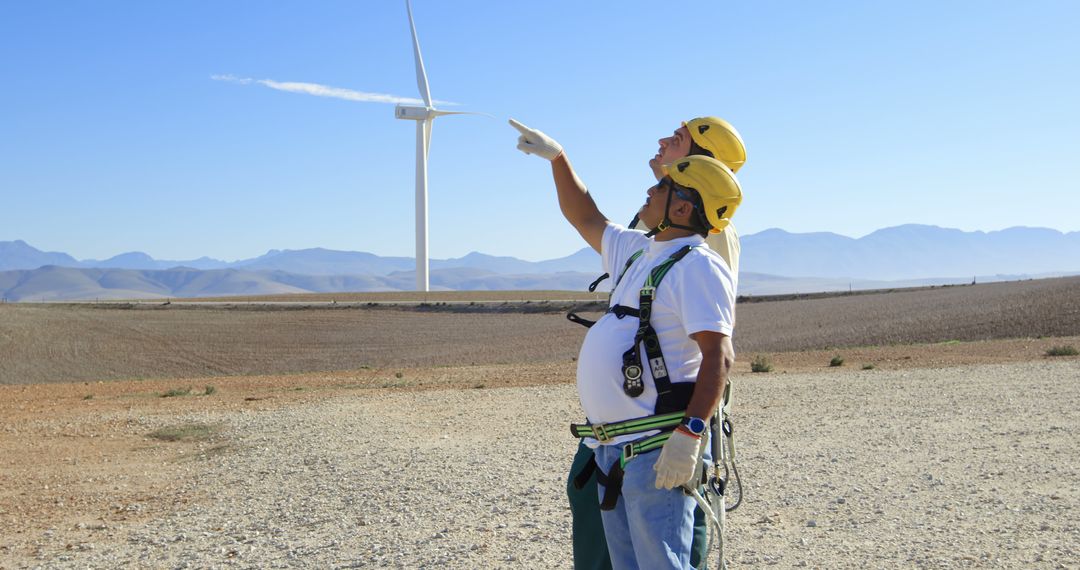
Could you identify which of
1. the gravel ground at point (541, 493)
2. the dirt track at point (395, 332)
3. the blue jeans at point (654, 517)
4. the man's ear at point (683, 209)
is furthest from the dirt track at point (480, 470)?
the dirt track at point (395, 332)

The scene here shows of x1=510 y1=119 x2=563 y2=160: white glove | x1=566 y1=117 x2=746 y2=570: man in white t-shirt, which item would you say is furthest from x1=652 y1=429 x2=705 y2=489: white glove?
x1=510 y1=119 x2=563 y2=160: white glove

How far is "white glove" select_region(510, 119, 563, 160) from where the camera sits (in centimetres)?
442

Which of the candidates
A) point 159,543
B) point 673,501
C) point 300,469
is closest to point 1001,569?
point 673,501

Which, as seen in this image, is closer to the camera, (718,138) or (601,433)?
(601,433)

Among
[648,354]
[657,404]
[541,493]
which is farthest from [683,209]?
[541,493]

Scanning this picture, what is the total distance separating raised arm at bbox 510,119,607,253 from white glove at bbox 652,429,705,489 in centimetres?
Answer: 136

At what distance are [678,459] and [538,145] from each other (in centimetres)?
185

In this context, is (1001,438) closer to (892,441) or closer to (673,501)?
(892,441)

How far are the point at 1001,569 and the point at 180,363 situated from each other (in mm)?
38904

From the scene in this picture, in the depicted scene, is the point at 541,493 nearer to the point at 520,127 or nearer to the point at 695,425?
the point at 520,127

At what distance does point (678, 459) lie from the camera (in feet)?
10.5

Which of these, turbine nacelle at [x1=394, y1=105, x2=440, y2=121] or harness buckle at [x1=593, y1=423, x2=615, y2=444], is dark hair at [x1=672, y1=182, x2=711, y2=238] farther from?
turbine nacelle at [x1=394, y1=105, x2=440, y2=121]

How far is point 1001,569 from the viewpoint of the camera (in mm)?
5961

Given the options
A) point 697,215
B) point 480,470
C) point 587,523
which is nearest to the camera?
point 697,215
